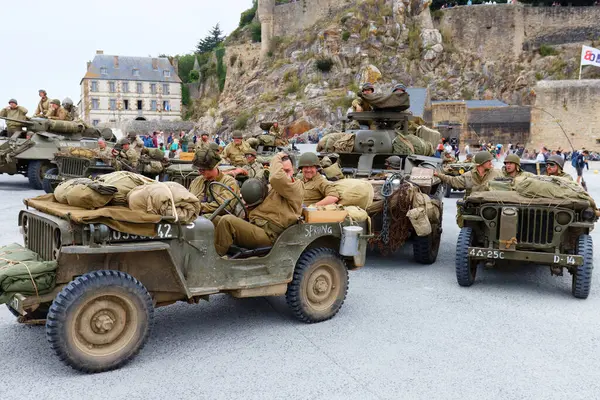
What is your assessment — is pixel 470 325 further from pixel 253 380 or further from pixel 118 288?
pixel 118 288

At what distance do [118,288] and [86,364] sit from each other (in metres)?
0.58

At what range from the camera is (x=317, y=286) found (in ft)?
19.2

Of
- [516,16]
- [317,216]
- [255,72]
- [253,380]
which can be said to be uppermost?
[516,16]

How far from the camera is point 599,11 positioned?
2055 inches

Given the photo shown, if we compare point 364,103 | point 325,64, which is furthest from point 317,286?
point 325,64

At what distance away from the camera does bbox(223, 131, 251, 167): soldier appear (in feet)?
42.7

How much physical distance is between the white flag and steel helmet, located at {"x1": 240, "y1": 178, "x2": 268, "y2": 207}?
147 ft

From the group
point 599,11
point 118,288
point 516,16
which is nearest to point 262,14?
point 516,16

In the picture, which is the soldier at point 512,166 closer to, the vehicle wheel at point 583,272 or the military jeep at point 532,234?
the military jeep at point 532,234

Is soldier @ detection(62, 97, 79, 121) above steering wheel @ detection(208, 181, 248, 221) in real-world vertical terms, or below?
above

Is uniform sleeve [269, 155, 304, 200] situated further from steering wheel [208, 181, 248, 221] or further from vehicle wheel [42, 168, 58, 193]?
vehicle wheel [42, 168, 58, 193]

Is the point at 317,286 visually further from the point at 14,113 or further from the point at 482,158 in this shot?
the point at 14,113

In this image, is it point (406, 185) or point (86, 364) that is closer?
point (86, 364)

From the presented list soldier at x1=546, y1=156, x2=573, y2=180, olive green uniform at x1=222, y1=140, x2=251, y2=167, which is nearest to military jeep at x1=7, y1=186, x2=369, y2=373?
soldier at x1=546, y1=156, x2=573, y2=180
